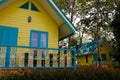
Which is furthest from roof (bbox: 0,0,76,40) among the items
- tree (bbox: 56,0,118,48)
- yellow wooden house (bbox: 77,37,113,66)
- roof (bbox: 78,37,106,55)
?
roof (bbox: 78,37,106,55)

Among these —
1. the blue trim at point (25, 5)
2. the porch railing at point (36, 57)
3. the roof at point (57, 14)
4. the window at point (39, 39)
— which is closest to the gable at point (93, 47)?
the roof at point (57, 14)

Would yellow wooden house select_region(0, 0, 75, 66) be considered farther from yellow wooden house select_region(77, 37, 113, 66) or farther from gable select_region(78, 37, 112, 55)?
yellow wooden house select_region(77, 37, 113, 66)

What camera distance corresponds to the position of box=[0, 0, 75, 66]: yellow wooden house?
12789 millimetres

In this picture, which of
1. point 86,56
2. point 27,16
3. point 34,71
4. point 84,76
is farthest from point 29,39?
A: point 86,56

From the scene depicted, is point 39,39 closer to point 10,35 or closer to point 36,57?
point 10,35

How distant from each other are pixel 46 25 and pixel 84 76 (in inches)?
208

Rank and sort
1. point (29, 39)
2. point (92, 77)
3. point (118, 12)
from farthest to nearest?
point (118, 12) → point (29, 39) → point (92, 77)

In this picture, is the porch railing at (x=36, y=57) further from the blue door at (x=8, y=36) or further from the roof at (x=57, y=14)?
the roof at (x=57, y=14)

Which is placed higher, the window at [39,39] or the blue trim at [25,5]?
the blue trim at [25,5]

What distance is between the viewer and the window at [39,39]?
1356cm

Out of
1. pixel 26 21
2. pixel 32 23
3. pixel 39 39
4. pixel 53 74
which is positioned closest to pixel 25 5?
pixel 26 21

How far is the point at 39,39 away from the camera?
13.7 m

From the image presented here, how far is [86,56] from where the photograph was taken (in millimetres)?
38312

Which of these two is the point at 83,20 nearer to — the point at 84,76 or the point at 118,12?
the point at 118,12
